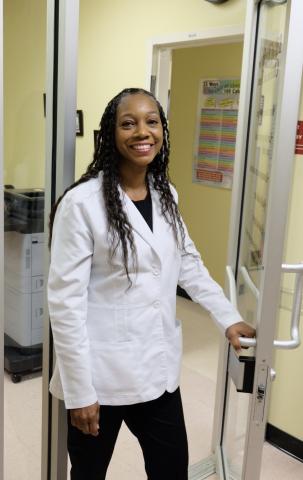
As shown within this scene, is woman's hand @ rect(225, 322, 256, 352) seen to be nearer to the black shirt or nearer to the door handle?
the door handle

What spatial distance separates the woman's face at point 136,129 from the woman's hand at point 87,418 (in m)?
0.61

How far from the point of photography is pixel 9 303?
5.72 ft

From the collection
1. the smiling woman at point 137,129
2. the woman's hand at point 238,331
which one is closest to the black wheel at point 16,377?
the woman's hand at point 238,331

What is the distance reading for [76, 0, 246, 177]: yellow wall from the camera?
103 inches

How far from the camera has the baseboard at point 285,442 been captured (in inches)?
87.5

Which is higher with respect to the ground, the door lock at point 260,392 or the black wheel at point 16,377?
the door lock at point 260,392

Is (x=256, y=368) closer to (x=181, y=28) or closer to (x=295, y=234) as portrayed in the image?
(x=295, y=234)

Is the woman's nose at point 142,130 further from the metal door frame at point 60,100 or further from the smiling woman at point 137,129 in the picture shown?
the metal door frame at point 60,100

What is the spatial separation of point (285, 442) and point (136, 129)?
1.70 m

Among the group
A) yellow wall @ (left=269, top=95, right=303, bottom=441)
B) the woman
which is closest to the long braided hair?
the woman

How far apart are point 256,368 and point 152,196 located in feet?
1.74

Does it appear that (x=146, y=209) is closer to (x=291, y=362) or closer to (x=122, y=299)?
(x=122, y=299)

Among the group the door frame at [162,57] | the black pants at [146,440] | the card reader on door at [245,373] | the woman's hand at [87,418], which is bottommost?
the black pants at [146,440]

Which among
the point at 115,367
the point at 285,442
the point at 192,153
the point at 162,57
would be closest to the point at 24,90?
the point at 115,367
